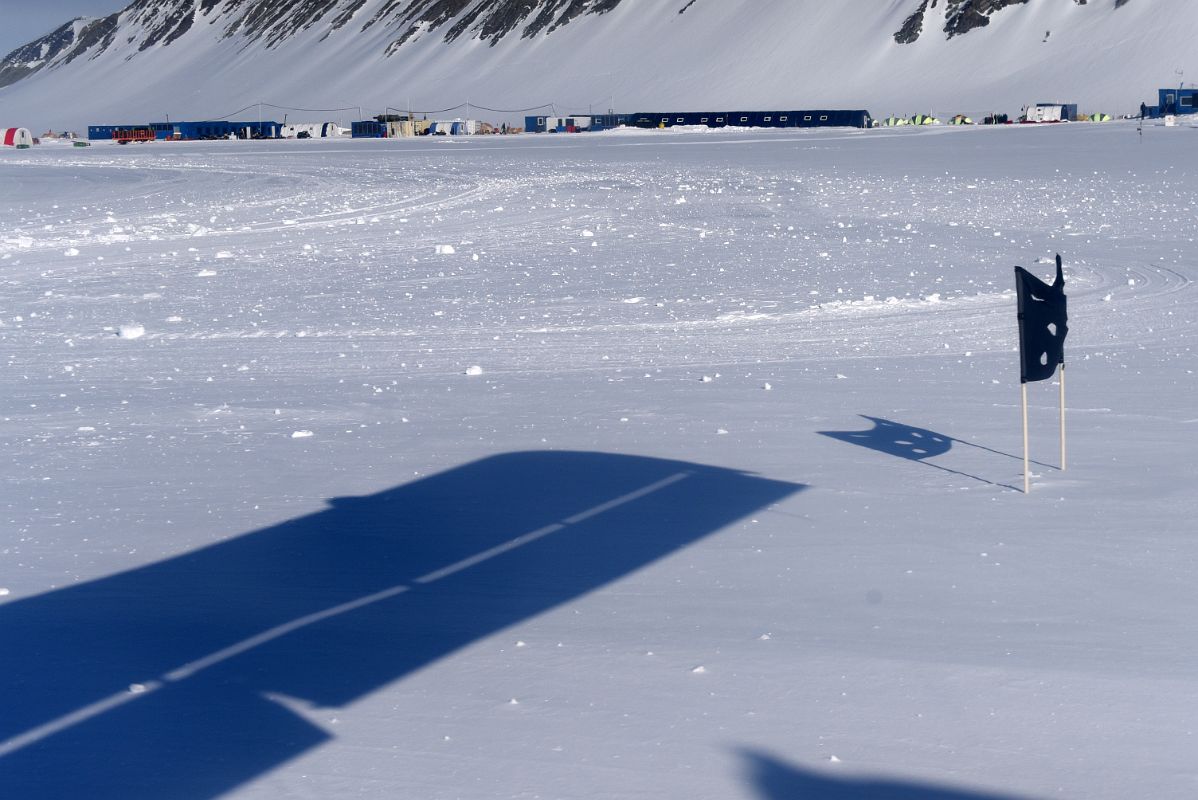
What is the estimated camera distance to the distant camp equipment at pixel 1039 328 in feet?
15.9

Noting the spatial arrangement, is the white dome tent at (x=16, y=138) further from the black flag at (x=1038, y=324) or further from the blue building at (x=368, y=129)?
the black flag at (x=1038, y=324)

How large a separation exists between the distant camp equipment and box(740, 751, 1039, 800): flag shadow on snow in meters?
2.29

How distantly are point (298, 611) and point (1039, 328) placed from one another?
286 cm

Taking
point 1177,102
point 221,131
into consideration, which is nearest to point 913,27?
point 1177,102

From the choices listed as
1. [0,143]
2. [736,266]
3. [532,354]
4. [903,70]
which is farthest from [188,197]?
[903,70]

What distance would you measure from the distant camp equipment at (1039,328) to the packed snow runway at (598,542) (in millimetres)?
353

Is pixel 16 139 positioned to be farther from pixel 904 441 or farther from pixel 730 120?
pixel 904 441

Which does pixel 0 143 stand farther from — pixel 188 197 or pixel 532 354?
pixel 532 354

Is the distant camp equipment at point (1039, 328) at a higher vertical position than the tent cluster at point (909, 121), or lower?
lower

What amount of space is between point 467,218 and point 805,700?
14947 millimetres

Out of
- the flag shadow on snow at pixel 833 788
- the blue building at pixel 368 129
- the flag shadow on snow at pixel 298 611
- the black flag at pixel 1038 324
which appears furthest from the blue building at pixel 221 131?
the flag shadow on snow at pixel 833 788

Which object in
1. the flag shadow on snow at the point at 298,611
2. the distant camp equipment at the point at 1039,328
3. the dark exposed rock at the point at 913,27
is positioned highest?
the dark exposed rock at the point at 913,27

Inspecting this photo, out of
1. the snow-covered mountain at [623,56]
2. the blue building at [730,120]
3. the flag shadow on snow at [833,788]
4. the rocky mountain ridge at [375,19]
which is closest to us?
the flag shadow on snow at [833,788]

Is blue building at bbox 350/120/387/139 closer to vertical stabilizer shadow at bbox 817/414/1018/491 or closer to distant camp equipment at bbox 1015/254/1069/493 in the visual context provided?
vertical stabilizer shadow at bbox 817/414/1018/491
